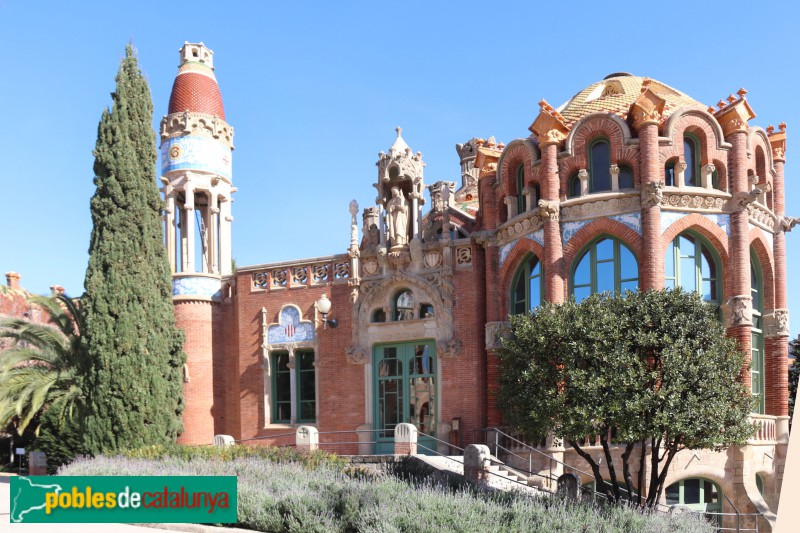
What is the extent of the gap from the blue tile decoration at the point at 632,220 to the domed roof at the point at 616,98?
101 inches

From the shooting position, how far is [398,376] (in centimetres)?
2514

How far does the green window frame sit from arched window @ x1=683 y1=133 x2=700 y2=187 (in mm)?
11977

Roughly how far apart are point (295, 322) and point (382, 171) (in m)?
5.31

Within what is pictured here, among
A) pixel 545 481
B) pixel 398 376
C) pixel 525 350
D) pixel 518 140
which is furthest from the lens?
pixel 398 376

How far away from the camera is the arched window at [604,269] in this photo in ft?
69.7

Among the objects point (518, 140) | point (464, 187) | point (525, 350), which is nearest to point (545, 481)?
point (525, 350)

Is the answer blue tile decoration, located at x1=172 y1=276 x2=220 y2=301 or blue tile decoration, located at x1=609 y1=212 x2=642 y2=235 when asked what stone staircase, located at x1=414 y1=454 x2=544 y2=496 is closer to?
blue tile decoration, located at x1=609 y1=212 x2=642 y2=235

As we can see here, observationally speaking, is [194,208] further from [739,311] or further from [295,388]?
[739,311]

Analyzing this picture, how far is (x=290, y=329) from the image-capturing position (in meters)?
27.0

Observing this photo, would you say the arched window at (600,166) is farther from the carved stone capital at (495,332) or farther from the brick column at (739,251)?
the carved stone capital at (495,332)

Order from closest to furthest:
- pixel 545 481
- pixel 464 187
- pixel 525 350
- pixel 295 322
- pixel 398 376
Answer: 1. pixel 525 350
2. pixel 545 481
3. pixel 398 376
4. pixel 295 322
5. pixel 464 187

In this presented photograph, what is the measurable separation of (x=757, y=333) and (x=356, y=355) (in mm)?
10747

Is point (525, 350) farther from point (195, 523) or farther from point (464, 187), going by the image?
point (464, 187)

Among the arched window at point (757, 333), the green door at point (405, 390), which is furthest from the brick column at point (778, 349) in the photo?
the green door at point (405, 390)
